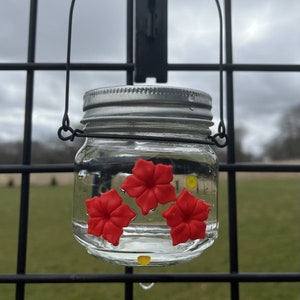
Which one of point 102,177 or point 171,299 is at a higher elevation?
point 102,177

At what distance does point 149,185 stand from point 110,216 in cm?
4

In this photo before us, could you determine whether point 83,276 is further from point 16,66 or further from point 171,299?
point 171,299

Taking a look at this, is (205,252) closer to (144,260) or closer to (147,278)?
(147,278)

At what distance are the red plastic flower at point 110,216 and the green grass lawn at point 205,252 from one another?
42.2 inches

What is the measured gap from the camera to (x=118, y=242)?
1.17 ft

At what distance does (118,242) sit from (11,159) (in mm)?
559

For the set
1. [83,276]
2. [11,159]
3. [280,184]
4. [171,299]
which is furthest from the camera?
[280,184]

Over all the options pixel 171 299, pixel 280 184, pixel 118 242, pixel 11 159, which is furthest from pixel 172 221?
pixel 280 184

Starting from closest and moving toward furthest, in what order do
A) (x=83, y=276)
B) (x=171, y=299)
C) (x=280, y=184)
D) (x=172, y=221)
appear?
(x=172, y=221) < (x=83, y=276) < (x=171, y=299) < (x=280, y=184)

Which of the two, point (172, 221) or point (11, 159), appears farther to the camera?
point (11, 159)

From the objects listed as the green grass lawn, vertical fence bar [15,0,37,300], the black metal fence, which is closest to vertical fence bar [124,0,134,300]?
the black metal fence

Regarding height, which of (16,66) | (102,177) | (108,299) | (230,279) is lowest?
(108,299)

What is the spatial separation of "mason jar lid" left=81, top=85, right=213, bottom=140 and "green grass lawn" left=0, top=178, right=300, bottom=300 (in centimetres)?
107

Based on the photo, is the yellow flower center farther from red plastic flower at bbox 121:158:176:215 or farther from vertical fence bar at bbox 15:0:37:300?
vertical fence bar at bbox 15:0:37:300
